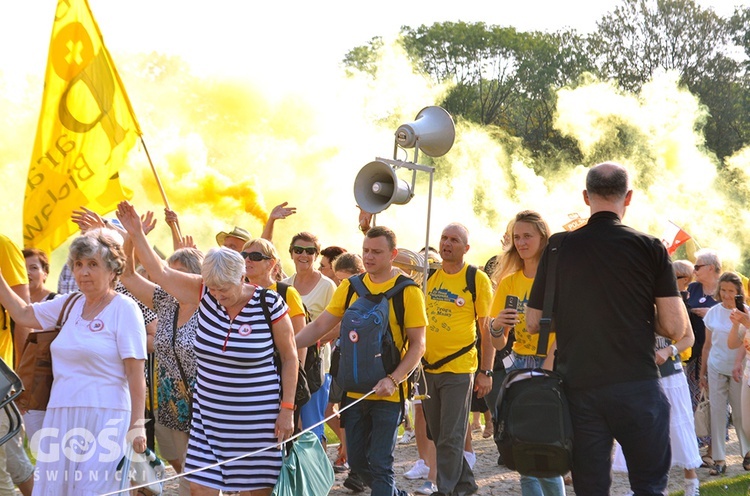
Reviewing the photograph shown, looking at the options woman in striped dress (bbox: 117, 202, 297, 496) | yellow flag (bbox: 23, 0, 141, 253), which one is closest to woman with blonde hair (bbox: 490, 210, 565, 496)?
woman in striped dress (bbox: 117, 202, 297, 496)

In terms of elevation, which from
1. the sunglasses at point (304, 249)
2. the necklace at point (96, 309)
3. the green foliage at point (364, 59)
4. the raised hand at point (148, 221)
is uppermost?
the green foliage at point (364, 59)

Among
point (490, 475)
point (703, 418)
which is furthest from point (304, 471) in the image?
point (703, 418)

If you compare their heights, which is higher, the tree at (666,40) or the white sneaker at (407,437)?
the tree at (666,40)

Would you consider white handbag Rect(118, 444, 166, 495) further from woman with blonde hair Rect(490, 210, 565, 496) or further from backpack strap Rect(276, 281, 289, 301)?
woman with blonde hair Rect(490, 210, 565, 496)

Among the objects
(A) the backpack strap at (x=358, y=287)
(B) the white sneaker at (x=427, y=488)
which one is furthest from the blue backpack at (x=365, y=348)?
(B) the white sneaker at (x=427, y=488)

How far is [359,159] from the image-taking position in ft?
84.2

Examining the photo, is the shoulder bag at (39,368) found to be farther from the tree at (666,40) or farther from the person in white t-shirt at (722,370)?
the tree at (666,40)

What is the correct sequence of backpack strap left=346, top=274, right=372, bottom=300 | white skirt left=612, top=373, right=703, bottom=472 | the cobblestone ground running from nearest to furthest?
backpack strap left=346, top=274, right=372, bottom=300, white skirt left=612, top=373, right=703, bottom=472, the cobblestone ground

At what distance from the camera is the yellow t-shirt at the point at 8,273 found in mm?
6285

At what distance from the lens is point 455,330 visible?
778 cm

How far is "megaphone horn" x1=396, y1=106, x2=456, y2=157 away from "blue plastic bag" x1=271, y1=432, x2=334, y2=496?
3278 millimetres

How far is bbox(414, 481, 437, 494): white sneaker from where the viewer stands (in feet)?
26.1

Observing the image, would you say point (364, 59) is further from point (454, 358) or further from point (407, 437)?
point (454, 358)

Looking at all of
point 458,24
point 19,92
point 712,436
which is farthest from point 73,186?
point 458,24
